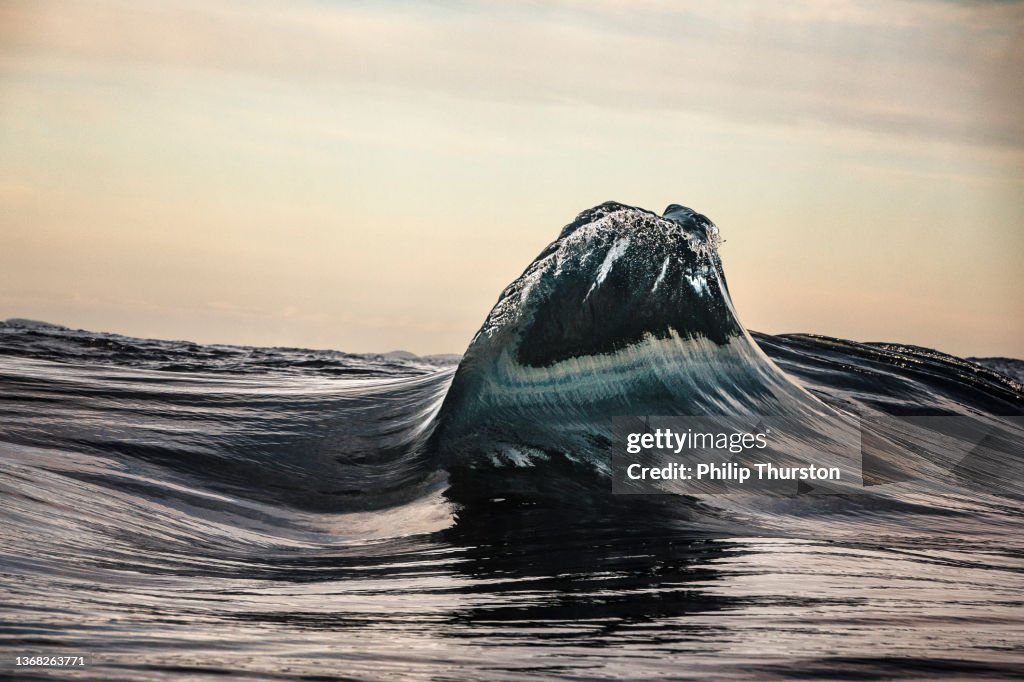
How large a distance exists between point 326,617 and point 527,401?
4616mm

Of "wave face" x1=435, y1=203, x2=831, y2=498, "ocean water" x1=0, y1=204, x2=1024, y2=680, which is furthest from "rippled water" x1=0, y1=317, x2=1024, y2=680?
"wave face" x1=435, y1=203, x2=831, y2=498

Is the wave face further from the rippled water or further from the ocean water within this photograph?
the rippled water

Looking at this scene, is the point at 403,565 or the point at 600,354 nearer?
the point at 403,565

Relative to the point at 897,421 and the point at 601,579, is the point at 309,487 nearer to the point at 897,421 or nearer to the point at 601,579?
the point at 601,579

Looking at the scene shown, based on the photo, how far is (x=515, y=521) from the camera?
6.34 m

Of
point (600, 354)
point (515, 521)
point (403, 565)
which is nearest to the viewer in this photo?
point (403, 565)

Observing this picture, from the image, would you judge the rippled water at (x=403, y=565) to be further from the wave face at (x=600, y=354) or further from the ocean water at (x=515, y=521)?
the wave face at (x=600, y=354)

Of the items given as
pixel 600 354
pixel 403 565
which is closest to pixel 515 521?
pixel 403 565

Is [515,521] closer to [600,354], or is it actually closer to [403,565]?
[403,565]

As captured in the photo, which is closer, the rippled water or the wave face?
the rippled water

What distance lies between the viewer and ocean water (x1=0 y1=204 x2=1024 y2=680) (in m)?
3.58

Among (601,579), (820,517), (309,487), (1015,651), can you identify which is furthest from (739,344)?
(1015,651)

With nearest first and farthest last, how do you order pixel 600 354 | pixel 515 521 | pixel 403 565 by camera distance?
pixel 403 565 < pixel 515 521 < pixel 600 354

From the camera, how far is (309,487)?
7586 mm
